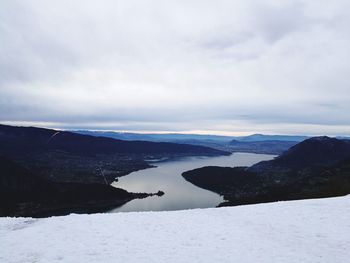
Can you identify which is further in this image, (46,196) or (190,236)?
(46,196)

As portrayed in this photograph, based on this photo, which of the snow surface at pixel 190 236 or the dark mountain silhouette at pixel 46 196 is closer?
the snow surface at pixel 190 236

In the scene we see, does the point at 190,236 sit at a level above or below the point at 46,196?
above

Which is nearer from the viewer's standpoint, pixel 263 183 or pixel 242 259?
pixel 242 259

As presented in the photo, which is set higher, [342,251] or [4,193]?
[342,251]

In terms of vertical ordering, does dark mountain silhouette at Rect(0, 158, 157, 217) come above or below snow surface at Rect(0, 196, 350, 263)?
below

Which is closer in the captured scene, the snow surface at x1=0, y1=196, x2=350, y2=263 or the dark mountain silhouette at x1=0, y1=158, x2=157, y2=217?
the snow surface at x1=0, y1=196, x2=350, y2=263

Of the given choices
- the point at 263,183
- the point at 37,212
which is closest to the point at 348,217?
the point at 37,212

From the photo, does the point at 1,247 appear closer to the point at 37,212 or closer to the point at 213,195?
the point at 37,212

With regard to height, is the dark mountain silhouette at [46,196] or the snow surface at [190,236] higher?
the snow surface at [190,236]
